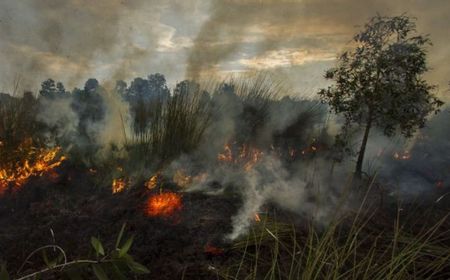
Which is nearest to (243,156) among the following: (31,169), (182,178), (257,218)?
(182,178)

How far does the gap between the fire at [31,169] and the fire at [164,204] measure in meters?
2.48

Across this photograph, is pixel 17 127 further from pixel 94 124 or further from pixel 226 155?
pixel 226 155

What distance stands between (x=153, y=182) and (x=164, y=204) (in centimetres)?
97

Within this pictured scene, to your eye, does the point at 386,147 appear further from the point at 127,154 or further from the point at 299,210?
the point at 127,154

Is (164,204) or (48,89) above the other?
(48,89)

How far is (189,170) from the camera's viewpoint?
811 cm

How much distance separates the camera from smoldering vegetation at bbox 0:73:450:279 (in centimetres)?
554

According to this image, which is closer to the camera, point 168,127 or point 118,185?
point 118,185

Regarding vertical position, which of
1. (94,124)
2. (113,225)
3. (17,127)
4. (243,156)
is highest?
(17,127)

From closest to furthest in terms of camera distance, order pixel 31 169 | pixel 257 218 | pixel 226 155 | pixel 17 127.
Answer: pixel 257 218 → pixel 31 169 → pixel 17 127 → pixel 226 155

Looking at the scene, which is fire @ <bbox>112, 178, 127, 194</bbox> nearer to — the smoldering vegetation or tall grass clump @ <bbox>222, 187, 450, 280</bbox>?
the smoldering vegetation

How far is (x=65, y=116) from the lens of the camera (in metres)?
10.3

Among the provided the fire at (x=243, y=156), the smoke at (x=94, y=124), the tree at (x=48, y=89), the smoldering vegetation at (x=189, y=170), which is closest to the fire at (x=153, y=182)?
the smoldering vegetation at (x=189, y=170)

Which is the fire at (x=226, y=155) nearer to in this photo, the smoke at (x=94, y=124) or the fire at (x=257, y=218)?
the smoke at (x=94, y=124)
